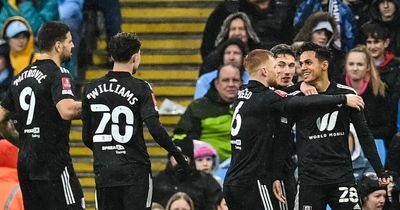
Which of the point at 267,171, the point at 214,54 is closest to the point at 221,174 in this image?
the point at 214,54

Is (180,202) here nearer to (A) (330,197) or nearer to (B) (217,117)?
(B) (217,117)

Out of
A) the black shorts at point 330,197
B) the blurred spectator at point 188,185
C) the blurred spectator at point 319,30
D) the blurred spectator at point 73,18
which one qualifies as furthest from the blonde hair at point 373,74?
the blurred spectator at point 73,18

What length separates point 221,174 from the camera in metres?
17.0

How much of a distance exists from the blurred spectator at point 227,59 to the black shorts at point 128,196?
15.2ft

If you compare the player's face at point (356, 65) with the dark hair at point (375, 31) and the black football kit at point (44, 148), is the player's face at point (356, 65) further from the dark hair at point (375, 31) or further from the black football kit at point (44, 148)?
the black football kit at point (44, 148)

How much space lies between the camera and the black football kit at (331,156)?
44.4 feet

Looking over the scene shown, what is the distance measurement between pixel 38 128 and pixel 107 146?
2.86 ft

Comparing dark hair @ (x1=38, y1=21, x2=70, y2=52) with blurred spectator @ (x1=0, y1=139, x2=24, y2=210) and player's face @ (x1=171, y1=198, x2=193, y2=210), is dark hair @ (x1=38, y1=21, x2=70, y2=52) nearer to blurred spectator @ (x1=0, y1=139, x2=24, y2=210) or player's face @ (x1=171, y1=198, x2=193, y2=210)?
blurred spectator @ (x1=0, y1=139, x2=24, y2=210)

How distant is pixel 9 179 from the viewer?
559 inches

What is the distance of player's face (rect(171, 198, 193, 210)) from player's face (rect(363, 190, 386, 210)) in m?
1.91

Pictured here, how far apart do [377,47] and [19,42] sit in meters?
4.52

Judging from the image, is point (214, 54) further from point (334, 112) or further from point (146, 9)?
point (334, 112)

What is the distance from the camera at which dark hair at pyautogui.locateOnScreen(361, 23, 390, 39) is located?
56.5ft

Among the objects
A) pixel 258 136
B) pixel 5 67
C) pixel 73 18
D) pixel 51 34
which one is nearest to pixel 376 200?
pixel 258 136
